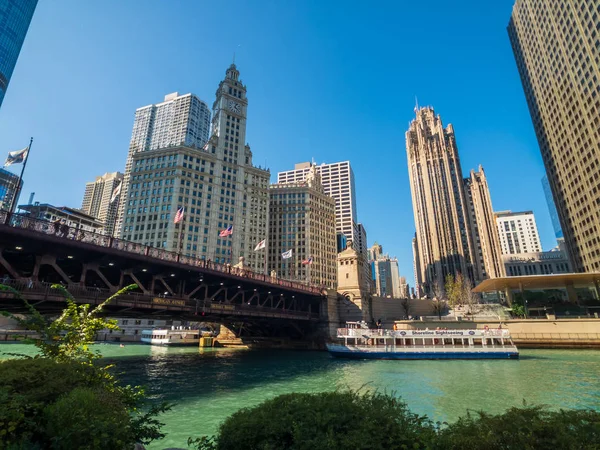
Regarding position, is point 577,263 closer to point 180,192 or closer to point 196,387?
point 196,387

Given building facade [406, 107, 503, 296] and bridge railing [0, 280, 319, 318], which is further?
building facade [406, 107, 503, 296]

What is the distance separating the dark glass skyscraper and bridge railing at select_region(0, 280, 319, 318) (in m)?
131

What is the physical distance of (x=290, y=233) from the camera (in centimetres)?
14350

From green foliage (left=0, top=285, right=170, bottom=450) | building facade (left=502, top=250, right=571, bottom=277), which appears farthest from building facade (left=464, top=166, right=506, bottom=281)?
green foliage (left=0, top=285, right=170, bottom=450)

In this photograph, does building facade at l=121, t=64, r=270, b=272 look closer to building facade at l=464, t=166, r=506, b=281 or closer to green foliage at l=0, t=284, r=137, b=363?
green foliage at l=0, t=284, r=137, b=363

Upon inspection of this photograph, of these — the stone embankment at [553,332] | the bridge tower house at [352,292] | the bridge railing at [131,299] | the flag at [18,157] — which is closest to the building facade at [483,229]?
the stone embankment at [553,332]

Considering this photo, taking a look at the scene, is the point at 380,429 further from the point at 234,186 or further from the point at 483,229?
the point at 483,229

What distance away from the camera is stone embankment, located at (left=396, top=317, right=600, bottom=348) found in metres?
56.8

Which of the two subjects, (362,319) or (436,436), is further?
(362,319)

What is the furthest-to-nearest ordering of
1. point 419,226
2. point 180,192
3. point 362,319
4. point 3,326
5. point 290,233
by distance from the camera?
point 419,226 < point 290,233 < point 180,192 < point 3,326 < point 362,319

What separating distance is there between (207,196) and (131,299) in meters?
91.7

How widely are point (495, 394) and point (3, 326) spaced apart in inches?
4120

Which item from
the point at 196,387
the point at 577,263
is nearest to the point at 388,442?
the point at 196,387

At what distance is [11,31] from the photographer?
12675cm
